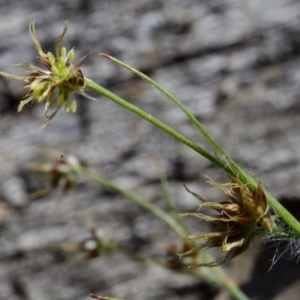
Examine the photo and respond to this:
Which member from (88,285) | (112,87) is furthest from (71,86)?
(88,285)

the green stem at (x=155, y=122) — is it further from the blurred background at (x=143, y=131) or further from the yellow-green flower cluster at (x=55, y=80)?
the blurred background at (x=143, y=131)

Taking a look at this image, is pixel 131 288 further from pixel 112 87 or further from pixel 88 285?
pixel 112 87

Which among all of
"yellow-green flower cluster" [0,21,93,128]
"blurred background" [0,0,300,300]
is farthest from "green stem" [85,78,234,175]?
"blurred background" [0,0,300,300]

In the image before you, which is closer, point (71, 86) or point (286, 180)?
point (71, 86)

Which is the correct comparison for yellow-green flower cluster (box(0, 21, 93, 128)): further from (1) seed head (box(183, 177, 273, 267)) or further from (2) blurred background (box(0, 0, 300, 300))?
(2) blurred background (box(0, 0, 300, 300))

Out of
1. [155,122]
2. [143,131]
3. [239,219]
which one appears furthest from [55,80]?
[143,131]

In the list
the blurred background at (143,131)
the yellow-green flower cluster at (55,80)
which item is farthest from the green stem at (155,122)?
the blurred background at (143,131)

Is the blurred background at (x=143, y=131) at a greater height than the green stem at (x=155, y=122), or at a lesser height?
lesser

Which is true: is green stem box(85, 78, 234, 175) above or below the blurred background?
above
